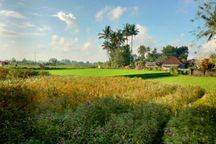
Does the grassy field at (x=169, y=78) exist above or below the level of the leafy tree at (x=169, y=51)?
below

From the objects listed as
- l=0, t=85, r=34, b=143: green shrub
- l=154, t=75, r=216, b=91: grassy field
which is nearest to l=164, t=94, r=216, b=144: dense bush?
l=0, t=85, r=34, b=143: green shrub

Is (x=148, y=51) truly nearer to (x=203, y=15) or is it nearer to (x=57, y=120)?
(x=203, y=15)

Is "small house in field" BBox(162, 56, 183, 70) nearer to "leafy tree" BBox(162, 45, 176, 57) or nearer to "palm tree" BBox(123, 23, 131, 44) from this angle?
"palm tree" BBox(123, 23, 131, 44)

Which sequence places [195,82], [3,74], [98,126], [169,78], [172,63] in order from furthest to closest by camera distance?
[172,63]
[169,78]
[195,82]
[3,74]
[98,126]

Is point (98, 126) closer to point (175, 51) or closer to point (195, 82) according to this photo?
point (195, 82)

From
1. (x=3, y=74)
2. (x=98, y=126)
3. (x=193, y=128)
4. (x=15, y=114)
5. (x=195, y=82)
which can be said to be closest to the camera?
(x=98, y=126)

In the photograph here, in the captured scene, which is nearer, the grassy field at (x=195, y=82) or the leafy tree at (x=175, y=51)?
the grassy field at (x=195, y=82)

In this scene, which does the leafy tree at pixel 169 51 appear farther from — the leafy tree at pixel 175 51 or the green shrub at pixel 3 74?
the green shrub at pixel 3 74

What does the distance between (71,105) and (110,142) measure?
5562 millimetres

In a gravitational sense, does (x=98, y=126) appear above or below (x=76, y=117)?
below

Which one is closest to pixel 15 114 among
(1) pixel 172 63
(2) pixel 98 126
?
(2) pixel 98 126

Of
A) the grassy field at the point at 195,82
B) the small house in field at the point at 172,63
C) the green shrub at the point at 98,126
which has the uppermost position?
the small house in field at the point at 172,63

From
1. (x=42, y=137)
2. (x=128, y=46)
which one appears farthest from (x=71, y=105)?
(x=128, y=46)

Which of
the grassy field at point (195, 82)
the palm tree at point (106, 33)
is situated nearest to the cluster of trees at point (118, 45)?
the palm tree at point (106, 33)
